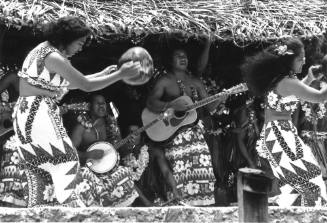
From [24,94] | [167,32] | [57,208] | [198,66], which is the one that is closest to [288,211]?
[57,208]

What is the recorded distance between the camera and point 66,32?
6.05 metres

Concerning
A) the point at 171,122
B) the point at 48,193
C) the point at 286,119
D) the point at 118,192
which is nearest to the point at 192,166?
the point at 171,122

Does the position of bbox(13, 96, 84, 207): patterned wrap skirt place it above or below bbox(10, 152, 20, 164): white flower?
above

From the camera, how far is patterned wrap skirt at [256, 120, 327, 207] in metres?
6.70

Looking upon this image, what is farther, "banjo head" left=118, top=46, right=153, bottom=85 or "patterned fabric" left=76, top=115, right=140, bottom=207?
"patterned fabric" left=76, top=115, right=140, bottom=207

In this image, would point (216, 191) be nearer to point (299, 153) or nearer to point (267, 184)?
point (299, 153)

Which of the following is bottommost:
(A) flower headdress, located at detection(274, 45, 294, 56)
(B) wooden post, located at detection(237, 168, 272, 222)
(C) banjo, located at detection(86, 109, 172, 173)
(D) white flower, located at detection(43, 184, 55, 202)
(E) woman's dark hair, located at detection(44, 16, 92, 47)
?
(C) banjo, located at detection(86, 109, 172, 173)

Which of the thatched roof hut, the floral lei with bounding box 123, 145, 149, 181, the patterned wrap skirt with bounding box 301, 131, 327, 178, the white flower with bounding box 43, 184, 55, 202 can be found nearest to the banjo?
the floral lei with bounding box 123, 145, 149, 181

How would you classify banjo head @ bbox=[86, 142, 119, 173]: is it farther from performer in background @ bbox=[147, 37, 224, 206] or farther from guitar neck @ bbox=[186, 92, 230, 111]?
guitar neck @ bbox=[186, 92, 230, 111]

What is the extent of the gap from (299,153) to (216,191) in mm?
2709

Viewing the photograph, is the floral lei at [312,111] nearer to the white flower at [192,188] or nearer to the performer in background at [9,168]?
the white flower at [192,188]

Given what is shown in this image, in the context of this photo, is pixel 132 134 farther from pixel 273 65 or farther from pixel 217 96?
pixel 273 65

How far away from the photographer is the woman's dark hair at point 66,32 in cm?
604

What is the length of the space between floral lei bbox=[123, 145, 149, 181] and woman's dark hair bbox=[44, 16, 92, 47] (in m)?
2.60
